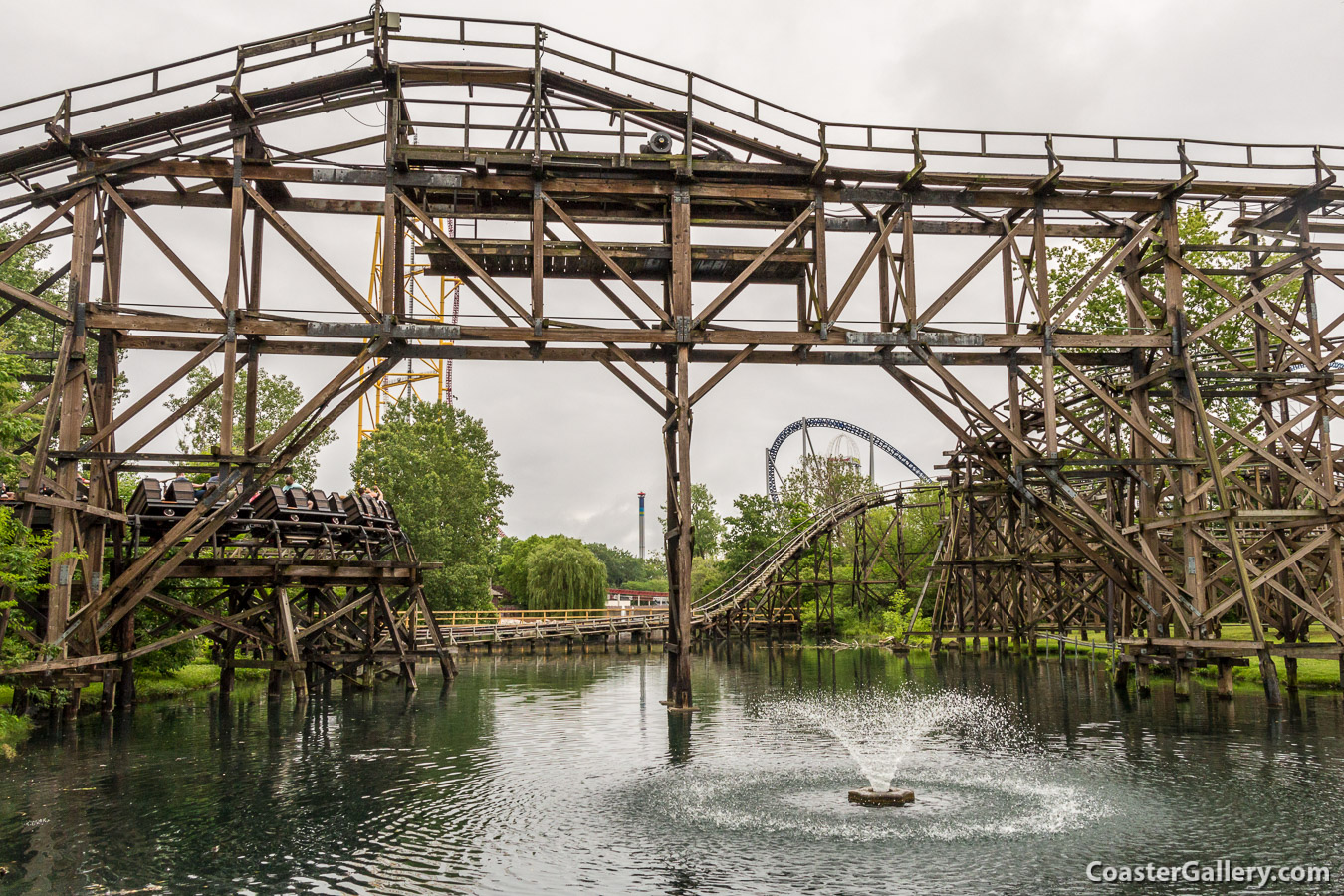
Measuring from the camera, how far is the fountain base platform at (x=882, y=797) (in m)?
12.4

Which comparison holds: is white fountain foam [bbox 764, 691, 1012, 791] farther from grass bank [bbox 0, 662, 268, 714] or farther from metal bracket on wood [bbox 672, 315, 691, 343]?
grass bank [bbox 0, 662, 268, 714]

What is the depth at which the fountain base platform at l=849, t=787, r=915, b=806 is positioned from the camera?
12.4m

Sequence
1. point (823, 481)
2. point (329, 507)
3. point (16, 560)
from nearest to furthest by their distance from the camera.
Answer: point (16, 560), point (329, 507), point (823, 481)

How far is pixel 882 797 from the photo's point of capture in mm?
12391

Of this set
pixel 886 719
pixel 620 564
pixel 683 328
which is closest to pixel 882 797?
pixel 886 719

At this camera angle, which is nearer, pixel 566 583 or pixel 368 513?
pixel 368 513

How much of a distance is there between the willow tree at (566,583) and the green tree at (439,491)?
9.87ft

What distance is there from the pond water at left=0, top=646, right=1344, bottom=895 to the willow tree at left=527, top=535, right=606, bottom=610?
3713 centimetres

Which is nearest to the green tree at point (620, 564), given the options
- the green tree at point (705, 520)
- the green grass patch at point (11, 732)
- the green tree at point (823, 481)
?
the green tree at point (705, 520)

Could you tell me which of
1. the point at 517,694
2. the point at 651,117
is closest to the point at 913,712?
the point at 517,694

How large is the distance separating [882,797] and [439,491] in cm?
4359
